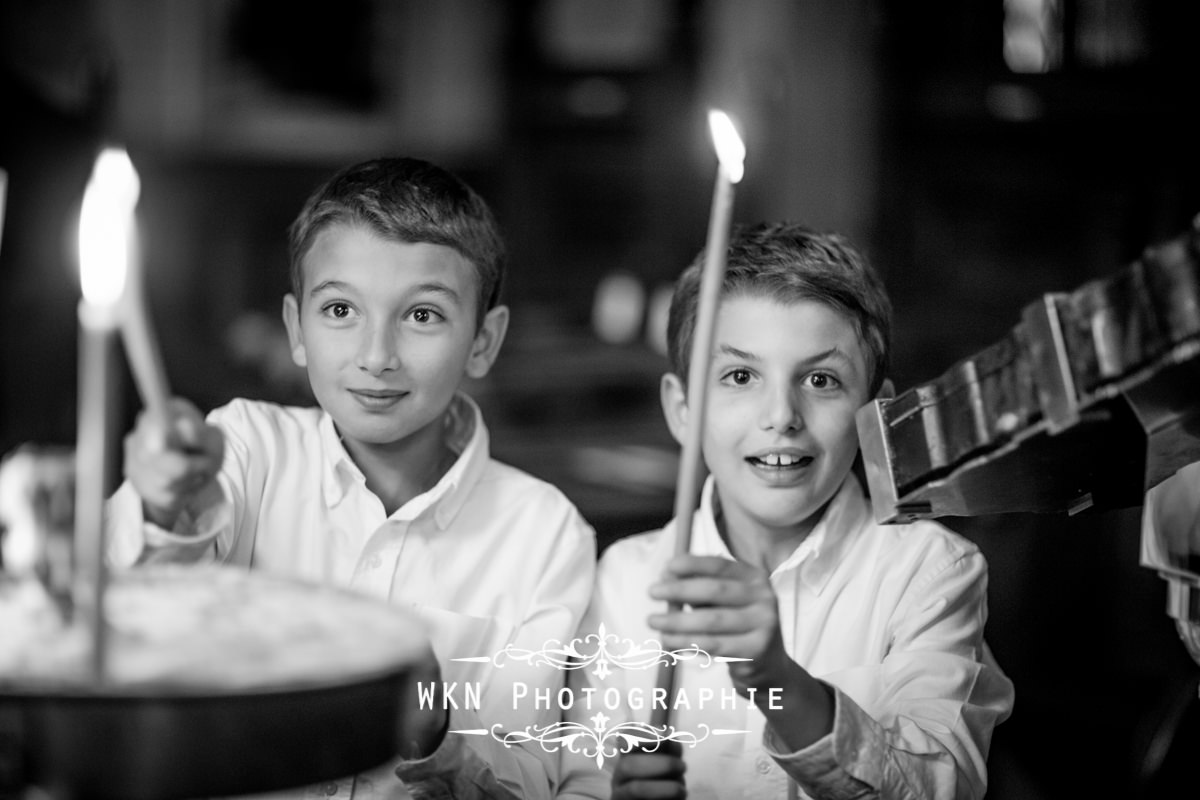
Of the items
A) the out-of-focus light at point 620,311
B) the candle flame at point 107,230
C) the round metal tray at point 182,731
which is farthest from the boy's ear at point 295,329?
the out-of-focus light at point 620,311

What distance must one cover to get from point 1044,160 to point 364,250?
3.04 metres

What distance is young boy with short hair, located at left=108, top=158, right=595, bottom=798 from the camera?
1072mm

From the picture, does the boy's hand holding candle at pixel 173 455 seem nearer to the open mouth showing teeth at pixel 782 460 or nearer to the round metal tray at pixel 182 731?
the round metal tray at pixel 182 731

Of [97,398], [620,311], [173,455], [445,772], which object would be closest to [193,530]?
[173,455]

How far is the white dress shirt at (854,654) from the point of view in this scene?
994mm

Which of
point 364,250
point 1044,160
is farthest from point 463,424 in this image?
point 1044,160

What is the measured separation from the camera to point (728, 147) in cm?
74

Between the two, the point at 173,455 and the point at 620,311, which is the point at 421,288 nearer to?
the point at 173,455

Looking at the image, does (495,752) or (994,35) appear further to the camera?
(994,35)

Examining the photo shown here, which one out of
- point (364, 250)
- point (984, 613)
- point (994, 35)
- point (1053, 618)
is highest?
point (994, 35)

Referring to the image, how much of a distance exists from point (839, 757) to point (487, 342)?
1.71ft

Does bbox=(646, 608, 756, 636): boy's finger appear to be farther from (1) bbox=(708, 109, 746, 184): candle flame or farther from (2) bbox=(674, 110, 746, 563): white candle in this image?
(1) bbox=(708, 109, 746, 184): candle flame

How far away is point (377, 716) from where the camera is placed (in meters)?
0.60

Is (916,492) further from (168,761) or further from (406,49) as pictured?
(406,49)
